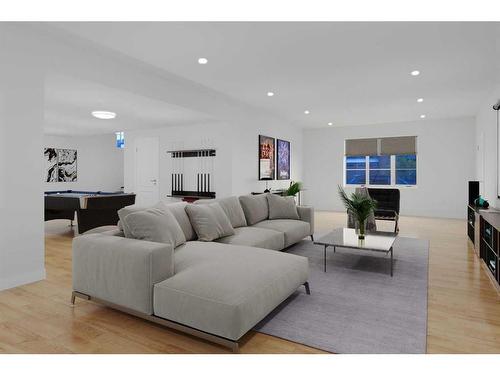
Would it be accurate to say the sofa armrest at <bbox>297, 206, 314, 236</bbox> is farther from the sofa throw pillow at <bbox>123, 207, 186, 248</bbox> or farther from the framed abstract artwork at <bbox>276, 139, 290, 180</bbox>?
the framed abstract artwork at <bbox>276, 139, 290, 180</bbox>

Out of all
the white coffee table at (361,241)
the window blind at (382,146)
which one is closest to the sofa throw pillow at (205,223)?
the white coffee table at (361,241)

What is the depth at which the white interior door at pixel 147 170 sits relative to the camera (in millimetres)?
7867

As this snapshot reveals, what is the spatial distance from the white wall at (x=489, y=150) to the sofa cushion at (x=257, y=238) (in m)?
3.31

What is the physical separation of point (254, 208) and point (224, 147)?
8.10ft

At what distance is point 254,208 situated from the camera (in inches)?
185

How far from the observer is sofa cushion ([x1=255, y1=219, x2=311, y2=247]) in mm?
4370

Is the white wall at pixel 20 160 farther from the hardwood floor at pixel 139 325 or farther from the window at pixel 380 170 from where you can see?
the window at pixel 380 170

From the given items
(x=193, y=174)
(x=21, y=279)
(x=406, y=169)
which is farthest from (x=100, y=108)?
(x=406, y=169)

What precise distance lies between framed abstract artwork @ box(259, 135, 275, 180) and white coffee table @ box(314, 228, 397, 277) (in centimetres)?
348

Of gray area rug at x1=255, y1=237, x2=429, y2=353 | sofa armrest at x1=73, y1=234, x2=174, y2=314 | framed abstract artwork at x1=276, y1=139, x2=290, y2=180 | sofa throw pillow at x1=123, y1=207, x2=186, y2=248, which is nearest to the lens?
gray area rug at x1=255, y1=237, x2=429, y2=353

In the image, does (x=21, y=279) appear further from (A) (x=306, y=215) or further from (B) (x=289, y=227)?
(A) (x=306, y=215)

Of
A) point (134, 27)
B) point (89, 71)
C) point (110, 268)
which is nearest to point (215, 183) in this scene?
point (89, 71)

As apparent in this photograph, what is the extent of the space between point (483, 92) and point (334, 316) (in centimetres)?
547

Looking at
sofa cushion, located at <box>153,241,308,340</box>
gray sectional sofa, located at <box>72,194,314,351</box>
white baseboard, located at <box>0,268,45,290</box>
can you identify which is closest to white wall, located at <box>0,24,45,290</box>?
white baseboard, located at <box>0,268,45,290</box>
